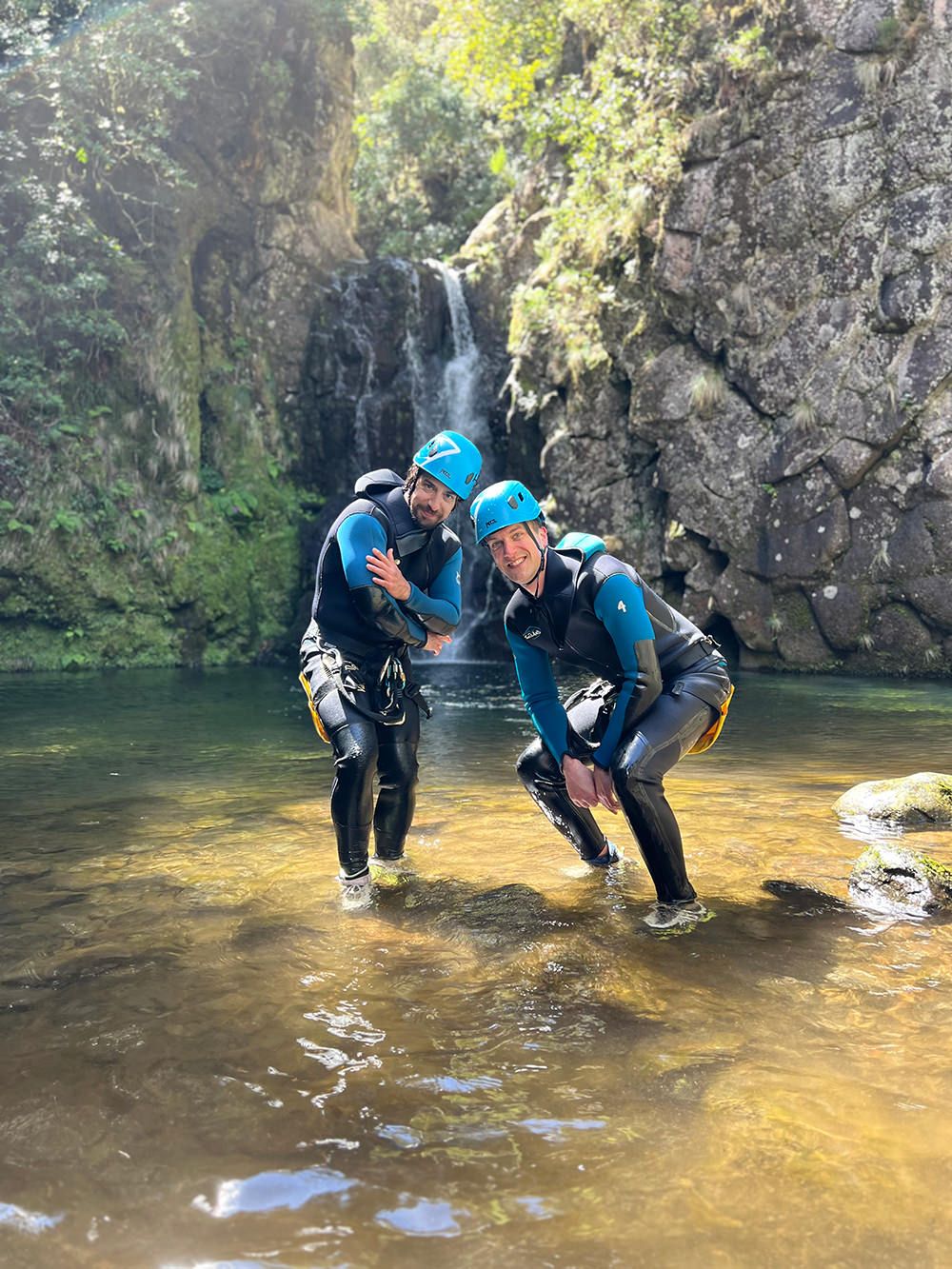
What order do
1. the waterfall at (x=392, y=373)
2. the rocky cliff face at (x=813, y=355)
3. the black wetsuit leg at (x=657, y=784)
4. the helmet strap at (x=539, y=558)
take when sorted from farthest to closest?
the waterfall at (x=392, y=373)
the rocky cliff face at (x=813, y=355)
the helmet strap at (x=539, y=558)
the black wetsuit leg at (x=657, y=784)

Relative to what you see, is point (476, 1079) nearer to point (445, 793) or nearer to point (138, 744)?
point (445, 793)

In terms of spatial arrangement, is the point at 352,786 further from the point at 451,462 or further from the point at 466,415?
the point at 466,415

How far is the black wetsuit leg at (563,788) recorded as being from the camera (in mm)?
5250

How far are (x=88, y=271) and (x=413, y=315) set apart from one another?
263 inches

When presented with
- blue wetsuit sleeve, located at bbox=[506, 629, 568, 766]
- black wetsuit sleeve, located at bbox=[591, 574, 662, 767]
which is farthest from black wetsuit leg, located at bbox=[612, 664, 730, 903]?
blue wetsuit sleeve, located at bbox=[506, 629, 568, 766]

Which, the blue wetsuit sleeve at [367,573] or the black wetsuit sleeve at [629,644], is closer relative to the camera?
the black wetsuit sleeve at [629,644]

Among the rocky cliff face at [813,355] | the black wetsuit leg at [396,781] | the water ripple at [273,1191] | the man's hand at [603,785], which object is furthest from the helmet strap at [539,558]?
the rocky cliff face at [813,355]

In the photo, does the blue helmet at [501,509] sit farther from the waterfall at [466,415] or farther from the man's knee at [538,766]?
the waterfall at [466,415]

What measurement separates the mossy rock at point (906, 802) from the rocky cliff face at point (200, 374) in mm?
15828

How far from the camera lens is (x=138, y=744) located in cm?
1019

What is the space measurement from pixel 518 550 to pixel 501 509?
21 cm

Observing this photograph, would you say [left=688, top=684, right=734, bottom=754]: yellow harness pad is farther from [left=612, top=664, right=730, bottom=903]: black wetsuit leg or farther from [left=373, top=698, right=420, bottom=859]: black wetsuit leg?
[left=373, top=698, right=420, bottom=859]: black wetsuit leg

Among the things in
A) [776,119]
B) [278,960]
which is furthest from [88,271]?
[278,960]

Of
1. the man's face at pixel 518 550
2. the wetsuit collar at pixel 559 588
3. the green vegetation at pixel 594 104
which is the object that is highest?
the green vegetation at pixel 594 104
